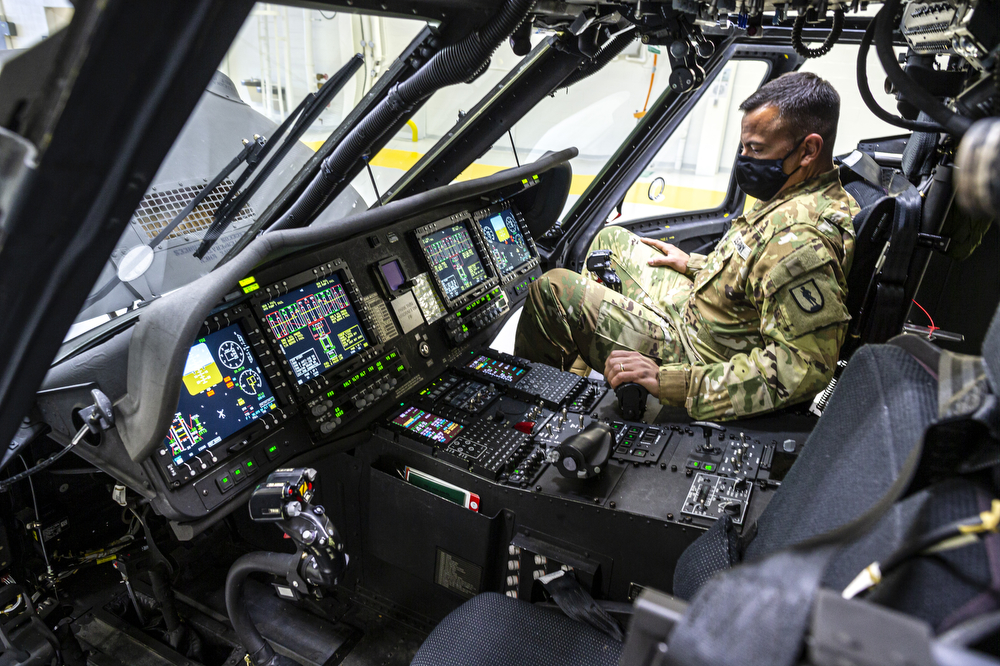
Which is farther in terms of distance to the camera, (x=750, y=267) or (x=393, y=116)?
(x=750, y=267)

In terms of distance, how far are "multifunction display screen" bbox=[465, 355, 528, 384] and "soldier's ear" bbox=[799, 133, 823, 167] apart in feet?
3.73

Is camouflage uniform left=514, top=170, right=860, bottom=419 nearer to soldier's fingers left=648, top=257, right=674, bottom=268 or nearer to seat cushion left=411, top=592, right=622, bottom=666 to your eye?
soldier's fingers left=648, top=257, right=674, bottom=268

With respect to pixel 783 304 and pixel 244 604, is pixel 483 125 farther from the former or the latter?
pixel 244 604

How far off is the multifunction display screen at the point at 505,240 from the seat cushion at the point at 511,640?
1.60m

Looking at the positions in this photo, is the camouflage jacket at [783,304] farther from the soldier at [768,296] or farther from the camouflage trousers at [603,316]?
the camouflage trousers at [603,316]

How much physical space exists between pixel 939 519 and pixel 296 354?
5.17 ft

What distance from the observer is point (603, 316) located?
2447 millimetres

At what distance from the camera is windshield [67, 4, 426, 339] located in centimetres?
159

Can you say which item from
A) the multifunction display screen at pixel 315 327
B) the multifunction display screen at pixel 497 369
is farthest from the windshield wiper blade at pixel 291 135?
the multifunction display screen at pixel 497 369

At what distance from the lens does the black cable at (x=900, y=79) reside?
3.28ft

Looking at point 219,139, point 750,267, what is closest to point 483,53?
point 219,139

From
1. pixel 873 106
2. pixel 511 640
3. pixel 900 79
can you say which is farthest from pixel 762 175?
pixel 511 640

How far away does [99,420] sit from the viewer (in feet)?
4.34

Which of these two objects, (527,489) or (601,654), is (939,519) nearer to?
(601,654)
